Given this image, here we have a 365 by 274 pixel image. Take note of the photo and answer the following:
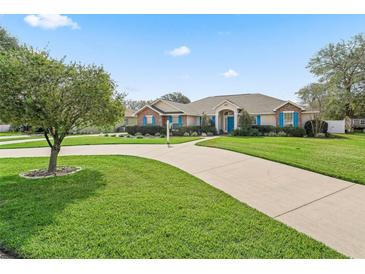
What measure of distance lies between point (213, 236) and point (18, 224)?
10.5ft

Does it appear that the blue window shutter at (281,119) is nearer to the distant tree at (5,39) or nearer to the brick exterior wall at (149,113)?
the brick exterior wall at (149,113)

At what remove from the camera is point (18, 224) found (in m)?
4.04

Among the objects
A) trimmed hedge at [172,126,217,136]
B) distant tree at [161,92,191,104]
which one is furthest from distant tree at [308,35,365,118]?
distant tree at [161,92,191,104]

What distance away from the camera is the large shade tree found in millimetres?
6355

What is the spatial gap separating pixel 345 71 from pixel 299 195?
34.4 m

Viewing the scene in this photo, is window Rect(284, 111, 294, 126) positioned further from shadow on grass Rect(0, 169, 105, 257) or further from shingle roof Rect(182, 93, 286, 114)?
shadow on grass Rect(0, 169, 105, 257)

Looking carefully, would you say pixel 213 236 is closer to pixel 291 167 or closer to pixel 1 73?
pixel 291 167

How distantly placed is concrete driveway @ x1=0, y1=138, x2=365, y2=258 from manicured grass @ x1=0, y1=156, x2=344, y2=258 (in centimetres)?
34

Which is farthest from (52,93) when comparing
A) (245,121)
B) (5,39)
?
(5,39)

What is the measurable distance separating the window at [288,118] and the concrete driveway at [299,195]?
57.8ft

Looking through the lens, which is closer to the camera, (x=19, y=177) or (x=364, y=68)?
(x=19, y=177)
